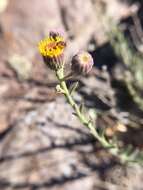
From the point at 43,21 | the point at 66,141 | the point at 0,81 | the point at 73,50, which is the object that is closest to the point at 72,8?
the point at 43,21

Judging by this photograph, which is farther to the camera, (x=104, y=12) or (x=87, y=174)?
(x=104, y=12)

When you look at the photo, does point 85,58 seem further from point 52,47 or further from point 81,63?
point 52,47

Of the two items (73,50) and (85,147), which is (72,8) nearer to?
(73,50)

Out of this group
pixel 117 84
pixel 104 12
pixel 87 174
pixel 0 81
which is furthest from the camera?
pixel 104 12

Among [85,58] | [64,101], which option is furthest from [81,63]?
[64,101]

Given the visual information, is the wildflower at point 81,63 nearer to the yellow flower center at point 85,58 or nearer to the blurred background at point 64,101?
the yellow flower center at point 85,58

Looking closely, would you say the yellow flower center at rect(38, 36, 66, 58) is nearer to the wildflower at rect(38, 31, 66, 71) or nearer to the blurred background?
the wildflower at rect(38, 31, 66, 71)

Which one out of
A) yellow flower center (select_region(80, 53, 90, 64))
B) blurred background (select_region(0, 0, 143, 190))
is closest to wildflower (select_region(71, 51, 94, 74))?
yellow flower center (select_region(80, 53, 90, 64))

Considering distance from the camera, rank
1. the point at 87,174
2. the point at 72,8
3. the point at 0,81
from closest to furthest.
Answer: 1. the point at 87,174
2. the point at 0,81
3. the point at 72,8
